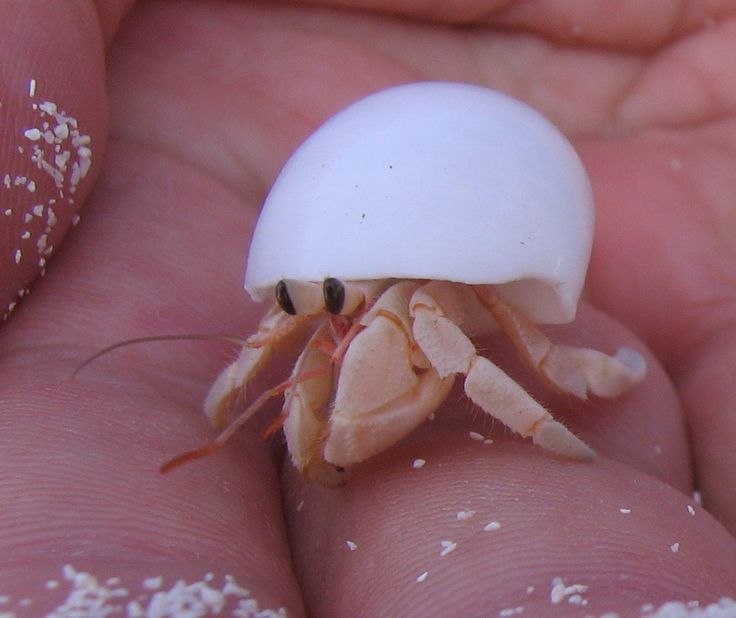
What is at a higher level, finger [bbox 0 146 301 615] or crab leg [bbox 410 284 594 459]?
crab leg [bbox 410 284 594 459]

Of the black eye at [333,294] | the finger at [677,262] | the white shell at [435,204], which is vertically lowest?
the finger at [677,262]

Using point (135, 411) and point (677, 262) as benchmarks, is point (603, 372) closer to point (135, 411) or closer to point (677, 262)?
point (677, 262)

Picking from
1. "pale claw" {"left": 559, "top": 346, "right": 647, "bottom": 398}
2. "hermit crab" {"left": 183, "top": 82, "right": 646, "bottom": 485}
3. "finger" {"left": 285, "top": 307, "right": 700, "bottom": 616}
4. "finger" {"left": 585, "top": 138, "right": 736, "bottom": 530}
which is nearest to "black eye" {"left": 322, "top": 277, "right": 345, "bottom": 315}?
"hermit crab" {"left": 183, "top": 82, "right": 646, "bottom": 485}

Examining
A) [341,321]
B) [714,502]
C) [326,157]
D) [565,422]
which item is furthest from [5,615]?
[714,502]

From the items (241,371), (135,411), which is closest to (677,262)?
(241,371)

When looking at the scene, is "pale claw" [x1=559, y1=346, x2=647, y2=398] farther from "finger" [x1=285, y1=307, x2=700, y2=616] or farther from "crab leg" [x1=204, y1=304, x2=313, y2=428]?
"crab leg" [x1=204, y1=304, x2=313, y2=428]

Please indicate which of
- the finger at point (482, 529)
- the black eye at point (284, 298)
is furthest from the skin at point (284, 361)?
the black eye at point (284, 298)

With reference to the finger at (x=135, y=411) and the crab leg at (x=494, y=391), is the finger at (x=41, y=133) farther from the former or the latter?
the crab leg at (x=494, y=391)
